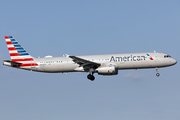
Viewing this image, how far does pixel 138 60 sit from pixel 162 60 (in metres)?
4.22

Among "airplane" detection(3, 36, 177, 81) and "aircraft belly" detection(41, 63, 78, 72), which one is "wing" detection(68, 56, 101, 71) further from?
"aircraft belly" detection(41, 63, 78, 72)

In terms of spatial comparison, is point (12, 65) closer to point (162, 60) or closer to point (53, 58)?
point (53, 58)

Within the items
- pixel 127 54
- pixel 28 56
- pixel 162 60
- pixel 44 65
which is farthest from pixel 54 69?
pixel 162 60

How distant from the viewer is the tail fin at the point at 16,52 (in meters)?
55.7

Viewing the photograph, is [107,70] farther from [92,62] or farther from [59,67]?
[59,67]

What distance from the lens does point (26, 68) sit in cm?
5528

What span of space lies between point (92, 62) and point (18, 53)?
1461cm

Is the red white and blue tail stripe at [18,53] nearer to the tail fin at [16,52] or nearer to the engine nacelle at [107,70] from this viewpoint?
the tail fin at [16,52]

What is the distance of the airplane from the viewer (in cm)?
5156

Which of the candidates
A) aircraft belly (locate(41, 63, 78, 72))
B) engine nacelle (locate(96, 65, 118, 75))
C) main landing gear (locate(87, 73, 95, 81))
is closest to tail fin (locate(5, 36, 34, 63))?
aircraft belly (locate(41, 63, 78, 72))

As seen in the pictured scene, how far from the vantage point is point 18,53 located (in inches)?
2216

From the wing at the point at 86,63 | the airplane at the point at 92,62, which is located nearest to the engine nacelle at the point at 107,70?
the airplane at the point at 92,62

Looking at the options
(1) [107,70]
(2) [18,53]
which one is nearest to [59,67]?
(2) [18,53]

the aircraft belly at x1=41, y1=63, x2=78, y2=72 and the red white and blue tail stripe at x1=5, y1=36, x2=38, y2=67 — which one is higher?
the red white and blue tail stripe at x1=5, y1=36, x2=38, y2=67
